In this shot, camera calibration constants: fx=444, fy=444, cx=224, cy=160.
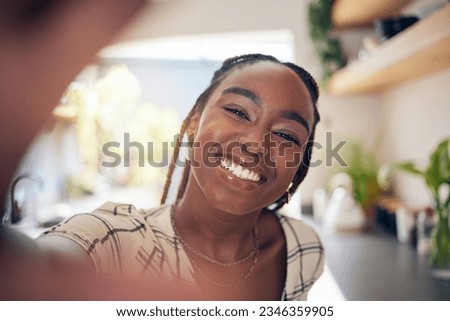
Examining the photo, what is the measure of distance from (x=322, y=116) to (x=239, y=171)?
0.75 ft

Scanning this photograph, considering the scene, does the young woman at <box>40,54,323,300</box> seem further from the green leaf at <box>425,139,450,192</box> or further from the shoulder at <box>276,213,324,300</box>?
the green leaf at <box>425,139,450,192</box>

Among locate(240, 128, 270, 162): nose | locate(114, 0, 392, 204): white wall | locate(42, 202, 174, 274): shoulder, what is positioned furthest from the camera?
locate(114, 0, 392, 204): white wall

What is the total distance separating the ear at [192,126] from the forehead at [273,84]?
0.05 meters

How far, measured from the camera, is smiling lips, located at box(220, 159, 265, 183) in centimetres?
78

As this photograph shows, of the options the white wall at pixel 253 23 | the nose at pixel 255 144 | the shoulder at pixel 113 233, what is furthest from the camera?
the white wall at pixel 253 23

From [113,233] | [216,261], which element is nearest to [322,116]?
[216,261]

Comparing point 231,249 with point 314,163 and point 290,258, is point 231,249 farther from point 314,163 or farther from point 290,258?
point 314,163

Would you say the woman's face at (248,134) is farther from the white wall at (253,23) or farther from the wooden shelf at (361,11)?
the wooden shelf at (361,11)

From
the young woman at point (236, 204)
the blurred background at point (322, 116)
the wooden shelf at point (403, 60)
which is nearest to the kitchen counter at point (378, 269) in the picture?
the blurred background at point (322, 116)

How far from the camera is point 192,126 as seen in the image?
81cm

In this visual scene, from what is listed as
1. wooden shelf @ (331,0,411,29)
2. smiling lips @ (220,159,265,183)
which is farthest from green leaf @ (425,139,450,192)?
smiling lips @ (220,159,265,183)

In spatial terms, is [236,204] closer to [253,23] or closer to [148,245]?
[148,245]

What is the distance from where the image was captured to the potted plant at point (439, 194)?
964mm

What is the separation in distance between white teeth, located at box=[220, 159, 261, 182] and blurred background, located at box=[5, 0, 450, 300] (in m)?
0.13
